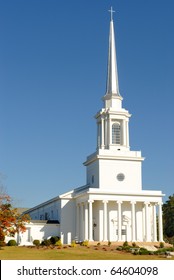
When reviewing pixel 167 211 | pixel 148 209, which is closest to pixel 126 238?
pixel 148 209

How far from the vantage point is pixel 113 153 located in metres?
72.2

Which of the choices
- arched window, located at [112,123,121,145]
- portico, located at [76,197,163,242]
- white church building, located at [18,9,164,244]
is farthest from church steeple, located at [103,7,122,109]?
portico, located at [76,197,163,242]

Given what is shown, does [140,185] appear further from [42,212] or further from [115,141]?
[42,212]

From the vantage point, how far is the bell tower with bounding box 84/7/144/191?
2832 inches

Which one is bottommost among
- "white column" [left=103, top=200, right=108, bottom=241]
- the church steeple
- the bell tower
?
"white column" [left=103, top=200, right=108, bottom=241]

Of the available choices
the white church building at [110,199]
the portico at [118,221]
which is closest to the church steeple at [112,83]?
the white church building at [110,199]

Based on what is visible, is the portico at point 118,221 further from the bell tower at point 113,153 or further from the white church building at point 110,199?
the bell tower at point 113,153

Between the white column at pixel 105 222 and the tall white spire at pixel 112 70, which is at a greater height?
the tall white spire at pixel 112 70

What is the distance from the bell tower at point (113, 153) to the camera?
71.9m

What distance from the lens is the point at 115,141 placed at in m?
74.1

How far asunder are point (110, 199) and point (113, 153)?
7.73 metres

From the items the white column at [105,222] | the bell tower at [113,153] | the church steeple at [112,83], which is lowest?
the white column at [105,222]

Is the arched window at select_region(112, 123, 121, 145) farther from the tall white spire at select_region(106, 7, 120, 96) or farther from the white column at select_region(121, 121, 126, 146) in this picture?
the tall white spire at select_region(106, 7, 120, 96)
